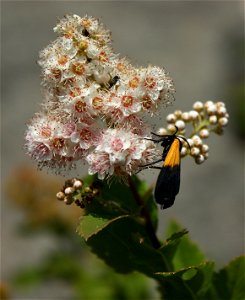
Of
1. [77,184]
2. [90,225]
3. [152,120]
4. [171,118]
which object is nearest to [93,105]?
[77,184]

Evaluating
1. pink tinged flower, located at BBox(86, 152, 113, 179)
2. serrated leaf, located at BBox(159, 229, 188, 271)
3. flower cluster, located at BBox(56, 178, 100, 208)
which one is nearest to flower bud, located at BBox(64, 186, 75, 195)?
flower cluster, located at BBox(56, 178, 100, 208)

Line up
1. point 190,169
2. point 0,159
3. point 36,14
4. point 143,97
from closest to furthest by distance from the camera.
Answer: point 143,97, point 190,169, point 0,159, point 36,14

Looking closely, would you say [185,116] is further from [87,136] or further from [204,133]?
[87,136]

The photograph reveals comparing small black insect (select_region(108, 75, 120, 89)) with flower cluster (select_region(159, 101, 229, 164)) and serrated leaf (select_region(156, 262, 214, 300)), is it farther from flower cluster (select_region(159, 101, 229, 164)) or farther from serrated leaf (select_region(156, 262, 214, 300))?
serrated leaf (select_region(156, 262, 214, 300))

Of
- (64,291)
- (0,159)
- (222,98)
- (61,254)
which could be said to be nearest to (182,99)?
(222,98)

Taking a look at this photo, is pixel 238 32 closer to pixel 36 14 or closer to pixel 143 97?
pixel 36 14

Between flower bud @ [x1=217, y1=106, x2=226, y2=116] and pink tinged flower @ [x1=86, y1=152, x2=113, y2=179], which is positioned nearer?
pink tinged flower @ [x1=86, y1=152, x2=113, y2=179]
